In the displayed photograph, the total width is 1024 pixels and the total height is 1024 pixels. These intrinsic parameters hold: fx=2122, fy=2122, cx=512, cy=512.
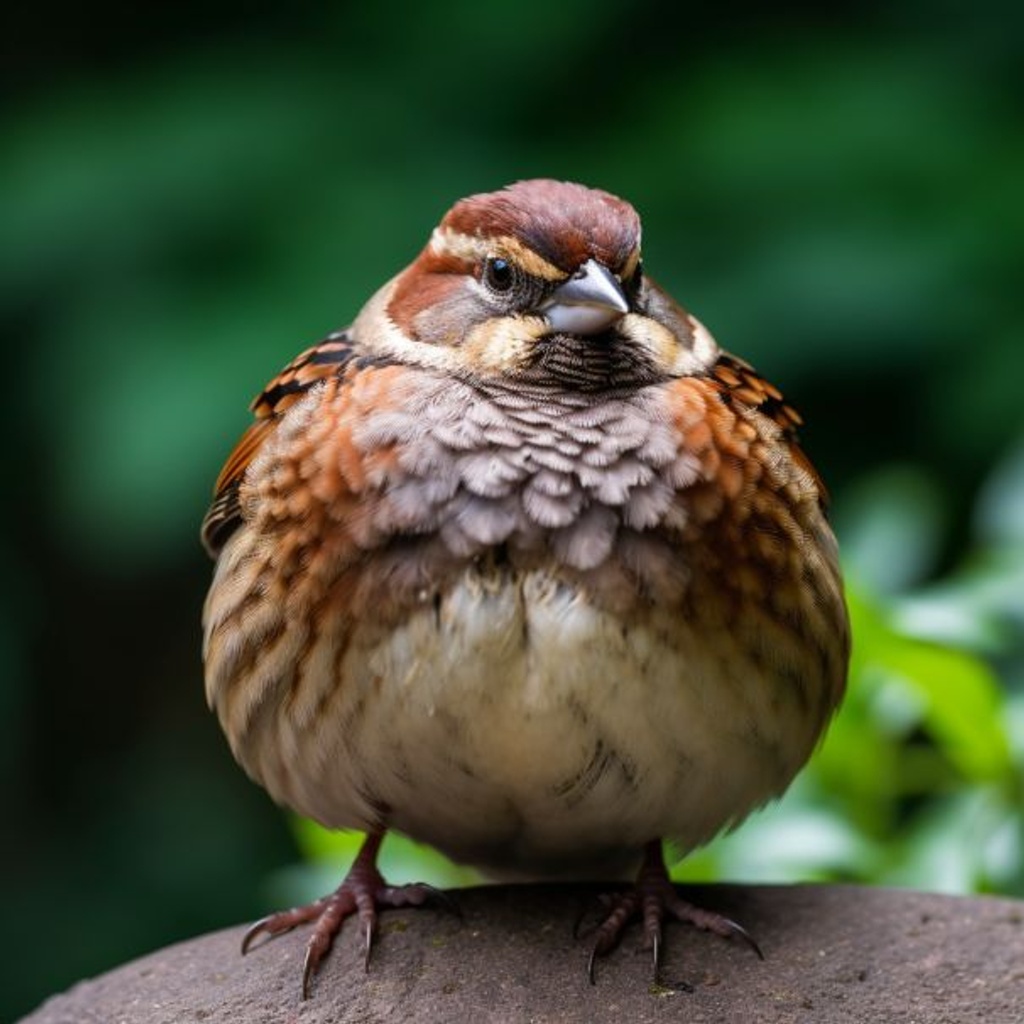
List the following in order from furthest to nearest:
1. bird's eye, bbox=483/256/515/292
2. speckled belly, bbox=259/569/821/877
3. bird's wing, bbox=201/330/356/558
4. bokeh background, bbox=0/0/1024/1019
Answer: bokeh background, bbox=0/0/1024/1019, bird's wing, bbox=201/330/356/558, bird's eye, bbox=483/256/515/292, speckled belly, bbox=259/569/821/877

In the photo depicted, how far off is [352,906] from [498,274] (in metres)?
0.83

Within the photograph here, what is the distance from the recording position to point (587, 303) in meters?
2.55

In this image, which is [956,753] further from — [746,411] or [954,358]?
[954,358]

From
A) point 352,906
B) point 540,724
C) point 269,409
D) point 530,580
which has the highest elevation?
point 269,409

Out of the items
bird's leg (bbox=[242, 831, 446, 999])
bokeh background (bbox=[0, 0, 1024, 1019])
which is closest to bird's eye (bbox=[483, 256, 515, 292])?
bird's leg (bbox=[242, 831, 446, 999])

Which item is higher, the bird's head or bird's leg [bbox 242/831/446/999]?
the bird's head

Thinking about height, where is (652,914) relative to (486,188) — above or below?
below

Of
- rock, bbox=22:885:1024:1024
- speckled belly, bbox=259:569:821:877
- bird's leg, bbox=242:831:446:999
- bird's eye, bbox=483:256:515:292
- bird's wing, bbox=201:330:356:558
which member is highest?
bird's eye, bbox=483:256:515:292

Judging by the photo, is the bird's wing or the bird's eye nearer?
the bird's eye

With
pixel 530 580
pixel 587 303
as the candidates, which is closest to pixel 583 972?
pixel 530 580

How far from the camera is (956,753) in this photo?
308 cm

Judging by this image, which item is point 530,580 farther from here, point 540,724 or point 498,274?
point 498,274

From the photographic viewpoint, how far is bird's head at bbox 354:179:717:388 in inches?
102

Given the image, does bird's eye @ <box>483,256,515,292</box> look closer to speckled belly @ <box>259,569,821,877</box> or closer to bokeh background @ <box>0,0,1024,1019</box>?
speckled belly @ <box>259,569,821,877</box>
